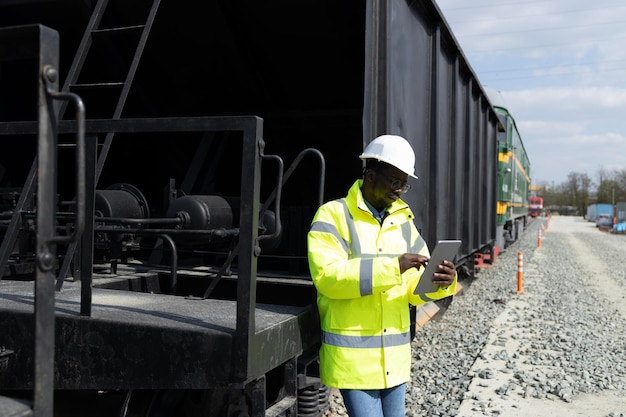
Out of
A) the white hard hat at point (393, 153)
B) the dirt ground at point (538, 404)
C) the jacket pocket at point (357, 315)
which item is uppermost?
the white hard hat at point (393, 153)

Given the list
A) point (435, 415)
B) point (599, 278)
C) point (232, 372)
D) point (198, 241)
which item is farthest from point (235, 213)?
point (599, 278)

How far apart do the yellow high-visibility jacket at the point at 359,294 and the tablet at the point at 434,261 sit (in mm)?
129

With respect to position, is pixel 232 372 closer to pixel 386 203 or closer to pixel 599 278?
pixel 386 203

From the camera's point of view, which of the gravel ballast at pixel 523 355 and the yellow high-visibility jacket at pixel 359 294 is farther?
Answer: the gravel ballast at pixel 523 355

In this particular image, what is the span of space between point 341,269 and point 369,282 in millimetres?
132

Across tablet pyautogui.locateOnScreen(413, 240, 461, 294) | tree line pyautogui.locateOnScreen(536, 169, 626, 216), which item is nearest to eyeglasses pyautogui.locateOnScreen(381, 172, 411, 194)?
tablet pyautogui.locateOnScreen(413, 240, 461, 294)

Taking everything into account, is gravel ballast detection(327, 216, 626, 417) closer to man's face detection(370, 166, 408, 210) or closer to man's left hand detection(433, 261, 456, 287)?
man's left hand detection(433, 261, 456, 287)

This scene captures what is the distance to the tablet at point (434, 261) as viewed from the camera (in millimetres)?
2631

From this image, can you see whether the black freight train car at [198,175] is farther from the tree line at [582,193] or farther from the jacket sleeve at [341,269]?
the tree line at [582,193]

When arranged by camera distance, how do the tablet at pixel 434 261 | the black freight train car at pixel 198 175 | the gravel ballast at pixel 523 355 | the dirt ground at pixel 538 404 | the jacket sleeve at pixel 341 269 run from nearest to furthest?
the black freight train car at pixel 198 175, the jacket sleeve at pixel 341 269, the tablet at pixel 434 261, the dirt ground at pixel 538 404, the gravel ballast at pixel 523 355

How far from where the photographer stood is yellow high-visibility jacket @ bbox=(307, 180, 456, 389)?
252 centimetres

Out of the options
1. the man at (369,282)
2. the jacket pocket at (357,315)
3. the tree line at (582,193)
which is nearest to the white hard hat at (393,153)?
the man at (369,282)

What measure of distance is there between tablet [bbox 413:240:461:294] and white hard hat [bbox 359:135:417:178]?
362 mm

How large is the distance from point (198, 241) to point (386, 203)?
68.0 inches
